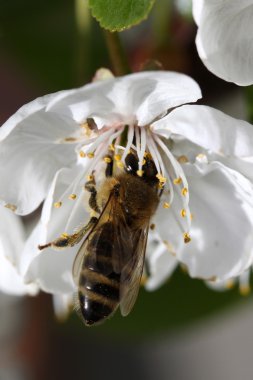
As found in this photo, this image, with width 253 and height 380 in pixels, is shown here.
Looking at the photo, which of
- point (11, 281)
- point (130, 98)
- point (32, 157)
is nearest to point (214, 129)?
point (130, 98)

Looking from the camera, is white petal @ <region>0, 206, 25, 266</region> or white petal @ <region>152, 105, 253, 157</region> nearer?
white petal @ <region>152, 105, 253, 157</region>

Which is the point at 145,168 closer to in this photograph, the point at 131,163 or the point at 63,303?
the point at 131,163

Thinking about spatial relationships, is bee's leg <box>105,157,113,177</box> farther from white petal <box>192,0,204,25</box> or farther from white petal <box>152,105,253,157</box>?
white petal <box>192,0,204,25</box>

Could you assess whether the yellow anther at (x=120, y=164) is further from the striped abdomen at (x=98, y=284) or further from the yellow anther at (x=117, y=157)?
the striped abdomen at (x=98, y=284)

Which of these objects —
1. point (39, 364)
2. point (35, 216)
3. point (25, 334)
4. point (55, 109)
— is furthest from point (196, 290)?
point (39, 364)

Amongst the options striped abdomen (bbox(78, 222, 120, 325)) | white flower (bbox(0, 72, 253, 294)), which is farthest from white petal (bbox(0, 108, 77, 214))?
striped abdomen (bbox(78, 222, 120, 325))

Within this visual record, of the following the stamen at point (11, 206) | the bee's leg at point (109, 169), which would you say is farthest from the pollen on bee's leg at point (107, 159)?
Result: the stamen at point (11, 206)
